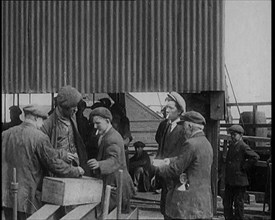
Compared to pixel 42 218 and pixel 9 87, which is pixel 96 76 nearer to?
pixel 9 87

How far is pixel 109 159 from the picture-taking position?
21.5 ft

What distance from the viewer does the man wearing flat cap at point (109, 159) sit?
651cm

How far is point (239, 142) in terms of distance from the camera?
26.3 feet

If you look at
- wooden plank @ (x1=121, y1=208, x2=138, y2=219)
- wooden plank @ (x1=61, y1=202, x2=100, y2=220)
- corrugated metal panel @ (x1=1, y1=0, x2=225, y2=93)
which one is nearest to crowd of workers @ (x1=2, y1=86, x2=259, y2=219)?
wooden plank @ (x1=121, y1=208, x2=138, y2=219)

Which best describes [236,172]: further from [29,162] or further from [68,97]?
[29,162]

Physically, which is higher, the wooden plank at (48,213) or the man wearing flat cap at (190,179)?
the man wearing flat cap at (190,179)

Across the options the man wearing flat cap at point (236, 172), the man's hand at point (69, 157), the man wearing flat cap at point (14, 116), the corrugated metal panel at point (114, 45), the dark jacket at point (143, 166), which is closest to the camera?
the man's hand at point (69, 157)

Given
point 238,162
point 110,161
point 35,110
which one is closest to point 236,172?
point 238,162

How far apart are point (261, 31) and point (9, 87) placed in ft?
13.5

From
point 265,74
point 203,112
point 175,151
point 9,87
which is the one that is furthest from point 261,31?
point 9,87

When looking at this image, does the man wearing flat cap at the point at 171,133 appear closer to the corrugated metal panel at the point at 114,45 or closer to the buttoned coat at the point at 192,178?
the buttoned coat at the point at 192,178

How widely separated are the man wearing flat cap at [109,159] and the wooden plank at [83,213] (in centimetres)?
26

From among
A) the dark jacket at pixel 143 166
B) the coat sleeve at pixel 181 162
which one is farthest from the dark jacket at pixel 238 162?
the coat sleeve at pixel 181 162

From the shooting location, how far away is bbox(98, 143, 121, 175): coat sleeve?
650cm
